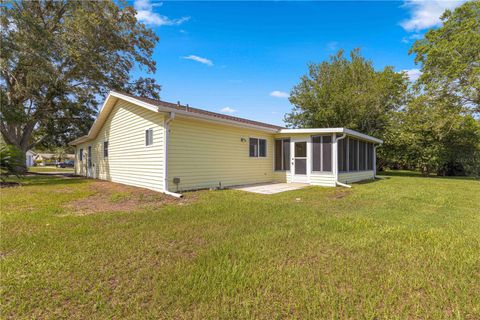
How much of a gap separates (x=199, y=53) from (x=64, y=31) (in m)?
10.5

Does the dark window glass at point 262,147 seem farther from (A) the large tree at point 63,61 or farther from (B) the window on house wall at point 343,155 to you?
(A) the large tree at point 63,61

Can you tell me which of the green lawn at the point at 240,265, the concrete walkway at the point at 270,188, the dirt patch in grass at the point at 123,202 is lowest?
the green lawn at the point at 240,265

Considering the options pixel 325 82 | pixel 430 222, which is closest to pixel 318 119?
pixel 325 82

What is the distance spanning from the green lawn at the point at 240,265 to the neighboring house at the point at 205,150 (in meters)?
3.47

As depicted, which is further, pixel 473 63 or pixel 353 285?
pixel 473 63

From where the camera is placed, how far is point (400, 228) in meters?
4.20

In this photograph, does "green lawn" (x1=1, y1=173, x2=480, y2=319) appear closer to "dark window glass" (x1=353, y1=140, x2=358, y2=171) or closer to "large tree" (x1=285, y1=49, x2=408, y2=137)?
"dark window glass" (x1=353, y1=140, x2=358, y2=171)

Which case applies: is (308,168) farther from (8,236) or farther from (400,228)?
(8,236)

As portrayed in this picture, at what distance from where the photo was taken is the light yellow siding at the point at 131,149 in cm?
835

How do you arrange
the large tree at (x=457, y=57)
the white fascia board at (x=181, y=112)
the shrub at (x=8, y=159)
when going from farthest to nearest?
the large tree at (x=457, y=57)
the shrub at (x=8, y=159)
the white fascia board at (x=181, y=112)

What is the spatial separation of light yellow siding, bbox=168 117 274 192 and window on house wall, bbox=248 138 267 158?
200 mm

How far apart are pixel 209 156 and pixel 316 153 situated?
490 centimetres

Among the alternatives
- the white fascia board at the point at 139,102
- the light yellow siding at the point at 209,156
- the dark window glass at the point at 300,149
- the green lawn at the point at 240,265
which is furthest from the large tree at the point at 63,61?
the dark window glass at the point at 300,149

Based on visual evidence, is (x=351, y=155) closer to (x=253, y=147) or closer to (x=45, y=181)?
(x=253, y=147)
